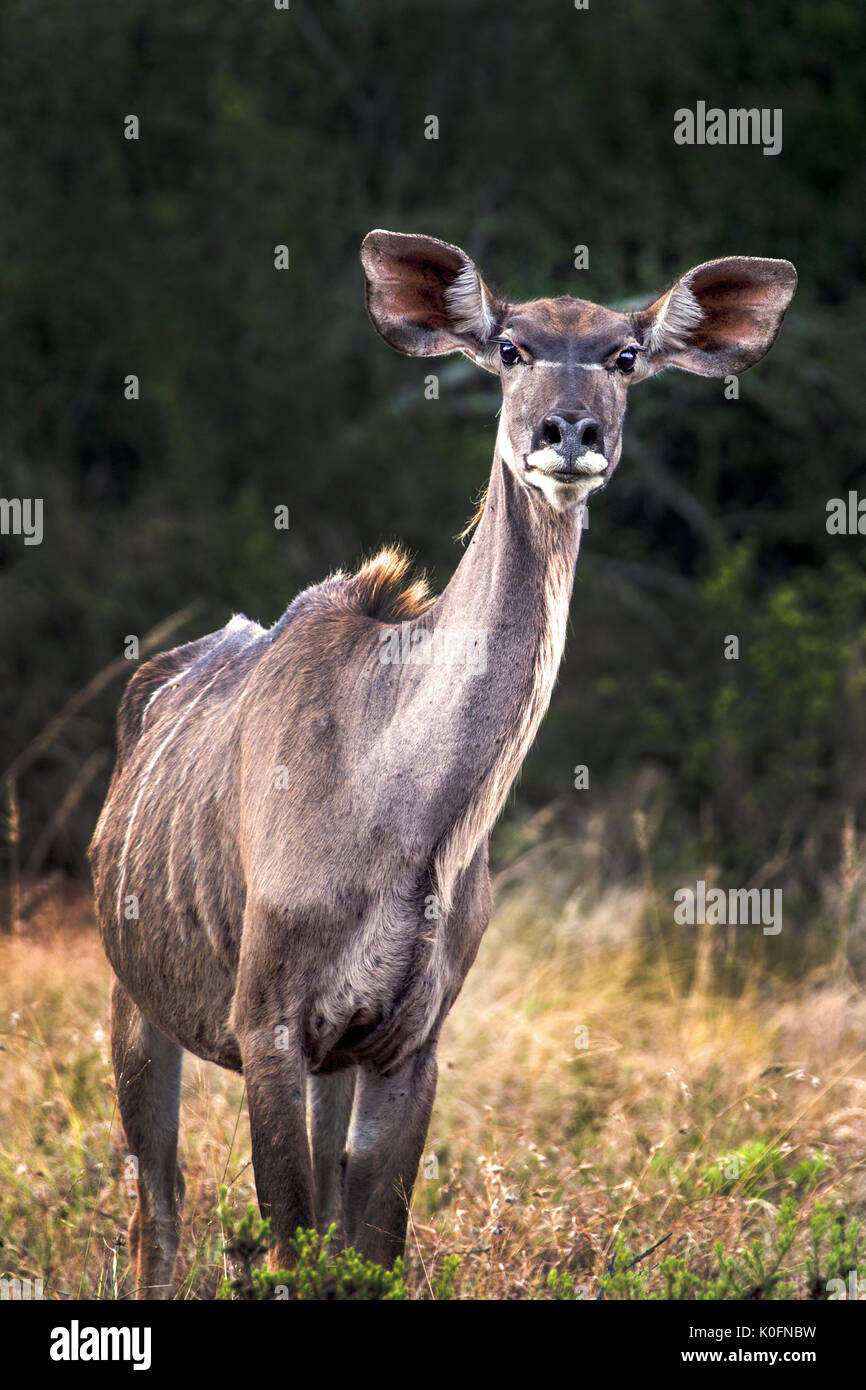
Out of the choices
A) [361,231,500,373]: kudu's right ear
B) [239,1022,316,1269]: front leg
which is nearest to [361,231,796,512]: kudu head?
[361,231,500,373]: kudu's right ear

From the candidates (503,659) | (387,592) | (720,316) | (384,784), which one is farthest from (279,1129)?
(720,316)

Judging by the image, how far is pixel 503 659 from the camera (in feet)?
12.9

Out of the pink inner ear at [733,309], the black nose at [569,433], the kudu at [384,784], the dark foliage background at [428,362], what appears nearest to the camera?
the black nose at [569,433]

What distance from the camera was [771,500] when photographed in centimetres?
1323

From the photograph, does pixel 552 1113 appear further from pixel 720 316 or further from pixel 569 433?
pixel 569 433

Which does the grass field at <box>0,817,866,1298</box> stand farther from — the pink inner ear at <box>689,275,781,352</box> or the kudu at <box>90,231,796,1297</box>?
the pink inner ear at <box>689,275,781,352</box>

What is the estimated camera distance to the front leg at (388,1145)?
4094mm

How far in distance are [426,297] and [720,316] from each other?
2.57ft

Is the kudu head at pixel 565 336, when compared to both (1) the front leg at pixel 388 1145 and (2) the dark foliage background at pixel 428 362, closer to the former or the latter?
(1) the front leg at pixel 388 1145

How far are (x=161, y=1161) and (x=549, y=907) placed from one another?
3.96 m

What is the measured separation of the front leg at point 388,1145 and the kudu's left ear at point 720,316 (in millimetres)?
1869

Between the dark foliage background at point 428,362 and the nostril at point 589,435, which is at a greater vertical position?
the dark foliage background at point 428,362

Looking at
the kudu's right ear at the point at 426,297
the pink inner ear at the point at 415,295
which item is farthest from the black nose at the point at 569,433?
the pink inner ear at the point at 415,295

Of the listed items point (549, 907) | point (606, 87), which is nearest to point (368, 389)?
point (606, 87)
